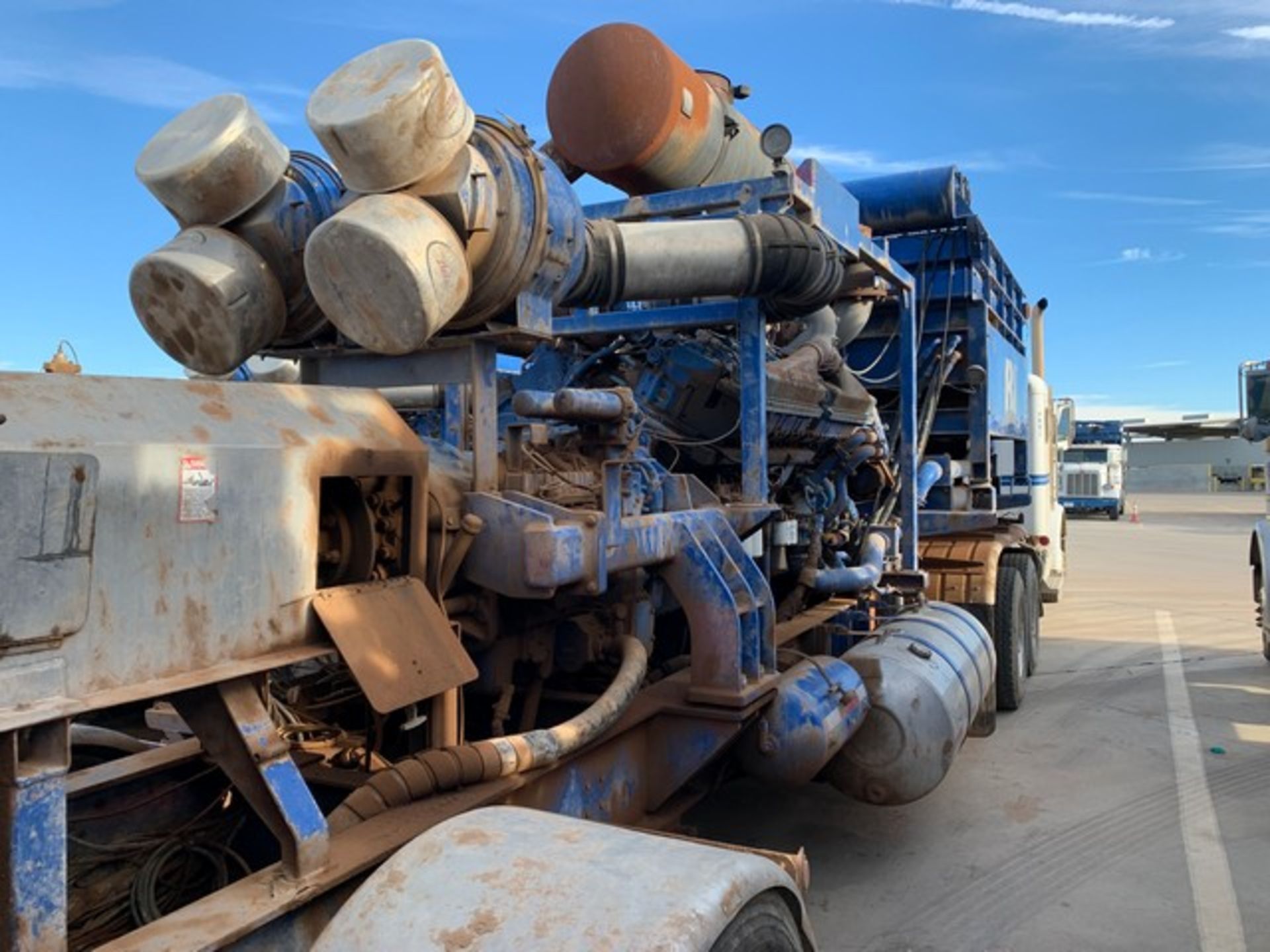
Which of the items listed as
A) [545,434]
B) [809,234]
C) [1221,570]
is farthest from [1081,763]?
[1221,570]

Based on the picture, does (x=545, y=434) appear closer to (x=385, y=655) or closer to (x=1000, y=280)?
(x=385, y=655)

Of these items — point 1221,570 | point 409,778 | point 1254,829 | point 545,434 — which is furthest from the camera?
point 1221,570

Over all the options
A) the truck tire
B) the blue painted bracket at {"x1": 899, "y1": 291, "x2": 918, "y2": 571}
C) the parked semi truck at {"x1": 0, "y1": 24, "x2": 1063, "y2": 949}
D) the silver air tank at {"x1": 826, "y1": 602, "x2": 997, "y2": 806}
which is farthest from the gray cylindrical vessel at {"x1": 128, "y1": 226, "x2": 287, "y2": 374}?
the truck tire

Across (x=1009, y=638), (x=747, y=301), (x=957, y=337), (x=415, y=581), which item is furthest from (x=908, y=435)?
(x=415, y=581)

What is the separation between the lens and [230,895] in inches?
71.6

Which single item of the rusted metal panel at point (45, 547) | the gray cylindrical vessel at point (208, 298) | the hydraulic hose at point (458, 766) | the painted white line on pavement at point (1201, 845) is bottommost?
the painted white line on pavement at point (1201, 845)

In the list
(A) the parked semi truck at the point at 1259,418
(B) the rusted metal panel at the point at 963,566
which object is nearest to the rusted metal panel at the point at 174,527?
(B) the rusted metal panel at the point at 963,566

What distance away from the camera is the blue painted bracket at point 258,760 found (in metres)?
1.87

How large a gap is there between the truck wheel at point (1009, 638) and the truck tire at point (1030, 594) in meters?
0.14

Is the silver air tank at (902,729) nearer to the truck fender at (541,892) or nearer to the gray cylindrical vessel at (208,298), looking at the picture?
the truck fender at (541,892)

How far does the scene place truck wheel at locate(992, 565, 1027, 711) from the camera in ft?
22.4

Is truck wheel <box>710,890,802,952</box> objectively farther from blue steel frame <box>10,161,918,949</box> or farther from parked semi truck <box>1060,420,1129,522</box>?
parked semi truck <box>1060,420,1129,522</box>

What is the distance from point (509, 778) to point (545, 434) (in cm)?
111

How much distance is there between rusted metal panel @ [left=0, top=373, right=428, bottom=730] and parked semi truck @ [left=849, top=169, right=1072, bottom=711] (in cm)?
514
